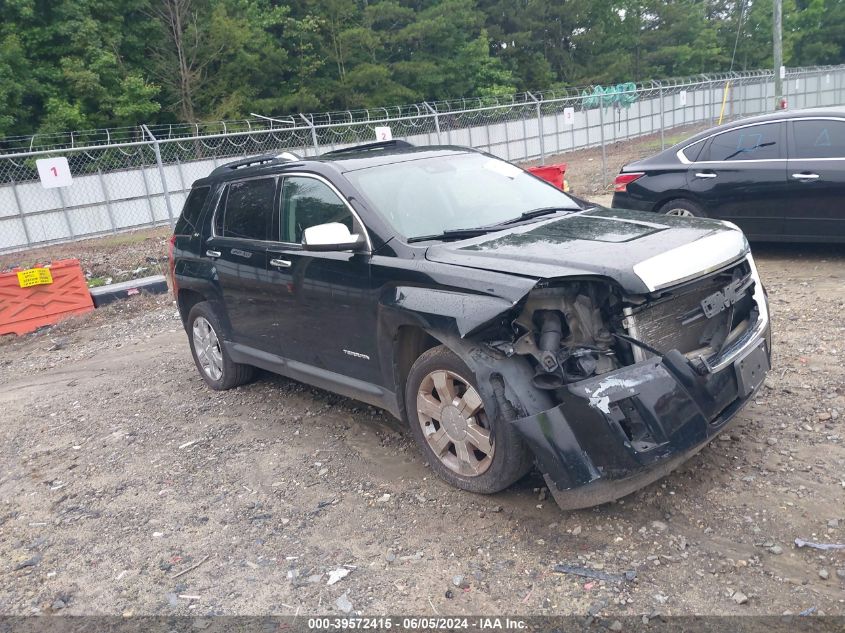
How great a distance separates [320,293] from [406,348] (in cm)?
82

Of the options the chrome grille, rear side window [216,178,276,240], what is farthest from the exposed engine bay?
rear side window [216,178,276,240]

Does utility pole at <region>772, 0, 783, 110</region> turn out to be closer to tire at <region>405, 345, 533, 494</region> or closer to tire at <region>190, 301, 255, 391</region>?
tire at <region>190, 301, 255, 391</region>

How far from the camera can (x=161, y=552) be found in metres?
4.02

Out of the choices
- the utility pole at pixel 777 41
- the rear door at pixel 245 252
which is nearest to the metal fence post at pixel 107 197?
the rear door at pixel 245 252

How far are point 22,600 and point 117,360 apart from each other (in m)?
4.81

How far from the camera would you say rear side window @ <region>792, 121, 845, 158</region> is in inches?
292

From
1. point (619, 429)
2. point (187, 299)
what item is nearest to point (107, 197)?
point (187, 299)

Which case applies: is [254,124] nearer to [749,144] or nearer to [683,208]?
[683,208]

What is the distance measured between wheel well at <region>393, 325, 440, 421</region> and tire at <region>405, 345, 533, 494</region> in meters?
0.12

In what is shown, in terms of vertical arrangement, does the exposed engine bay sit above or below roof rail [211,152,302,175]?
below

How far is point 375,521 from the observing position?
4043mm

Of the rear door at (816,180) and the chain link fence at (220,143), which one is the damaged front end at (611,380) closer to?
the rear door at (816,180)

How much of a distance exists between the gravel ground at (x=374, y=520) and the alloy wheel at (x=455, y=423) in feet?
0.76

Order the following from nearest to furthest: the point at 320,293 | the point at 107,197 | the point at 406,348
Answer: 1. the point at 406,348
2. the point at 320,293
3. the point at 107,197
